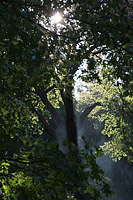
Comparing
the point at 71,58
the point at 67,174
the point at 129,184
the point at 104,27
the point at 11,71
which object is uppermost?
the point at 129,184

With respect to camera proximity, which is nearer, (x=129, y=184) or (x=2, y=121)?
(x=2, y=121)

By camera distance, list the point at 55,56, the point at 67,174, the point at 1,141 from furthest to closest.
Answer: the point at 55,56, the point at 1,141, the point at 67,174

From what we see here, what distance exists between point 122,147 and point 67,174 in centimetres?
1686

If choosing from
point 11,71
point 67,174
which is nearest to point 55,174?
point 67,174

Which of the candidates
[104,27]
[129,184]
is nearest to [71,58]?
[104,27]

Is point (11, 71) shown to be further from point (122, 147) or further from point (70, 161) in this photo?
point (122, 147)

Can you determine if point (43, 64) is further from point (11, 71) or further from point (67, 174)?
point (67, 174)

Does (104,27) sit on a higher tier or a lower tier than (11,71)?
higher

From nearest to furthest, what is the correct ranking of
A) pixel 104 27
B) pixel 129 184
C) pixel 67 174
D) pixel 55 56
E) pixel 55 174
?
pixel 67 174
pixel 55 174
pixel 104 27
pixel 55 56
pixel 129 184

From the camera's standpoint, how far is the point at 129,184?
3566 centimetres

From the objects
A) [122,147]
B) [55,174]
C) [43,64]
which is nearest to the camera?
[55,174]

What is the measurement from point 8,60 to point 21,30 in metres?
0.65

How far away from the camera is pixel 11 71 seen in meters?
5.59

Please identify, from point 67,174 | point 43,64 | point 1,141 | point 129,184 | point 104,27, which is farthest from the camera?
point 129,184
